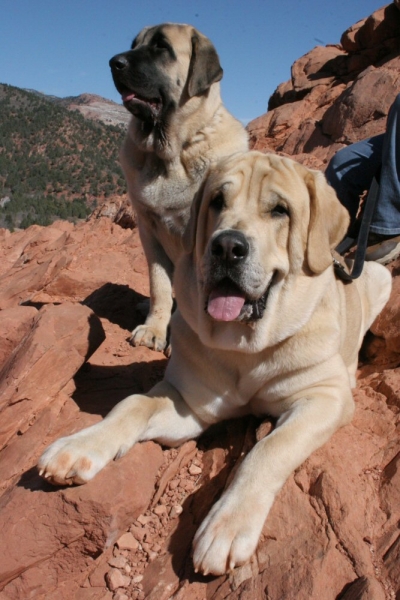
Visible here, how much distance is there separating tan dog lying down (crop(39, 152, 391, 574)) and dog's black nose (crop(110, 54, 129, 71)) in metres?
1.94

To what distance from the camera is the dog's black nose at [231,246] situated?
2.37 metres

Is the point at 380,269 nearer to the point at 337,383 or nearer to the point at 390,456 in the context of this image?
the point at 337,383

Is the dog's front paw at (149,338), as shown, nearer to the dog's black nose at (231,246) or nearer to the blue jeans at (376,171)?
the blue jeans at (376,171)

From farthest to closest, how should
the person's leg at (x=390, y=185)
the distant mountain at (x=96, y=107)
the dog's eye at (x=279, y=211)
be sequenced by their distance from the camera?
the distant mountain at (x=96, y=107)
the person's leg at (x=390, y=185)
the dog's eye at (x=279, y=211)

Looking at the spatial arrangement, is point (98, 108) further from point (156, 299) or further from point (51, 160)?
point (156, 299)

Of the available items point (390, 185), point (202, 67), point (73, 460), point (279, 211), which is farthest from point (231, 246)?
point (202, 67)

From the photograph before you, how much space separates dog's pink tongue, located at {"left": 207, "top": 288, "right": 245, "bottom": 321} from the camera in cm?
251

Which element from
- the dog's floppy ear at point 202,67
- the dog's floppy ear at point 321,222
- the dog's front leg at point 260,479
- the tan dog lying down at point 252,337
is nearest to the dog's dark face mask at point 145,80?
the dog's floppy ear at point 202,67

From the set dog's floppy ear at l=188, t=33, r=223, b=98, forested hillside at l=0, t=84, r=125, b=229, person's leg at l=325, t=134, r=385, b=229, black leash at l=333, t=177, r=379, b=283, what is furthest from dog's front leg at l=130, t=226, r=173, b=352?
forested hillside at l=0, t=84, r=125, b=229

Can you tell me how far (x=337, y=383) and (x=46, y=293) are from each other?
3618 mm

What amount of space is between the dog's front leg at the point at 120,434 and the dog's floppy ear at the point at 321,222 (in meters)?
1.03

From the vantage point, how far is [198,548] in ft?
6.84

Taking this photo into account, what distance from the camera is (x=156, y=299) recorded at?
4652 millimetres


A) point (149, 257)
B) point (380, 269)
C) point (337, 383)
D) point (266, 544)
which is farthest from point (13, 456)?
point (380, 269)
